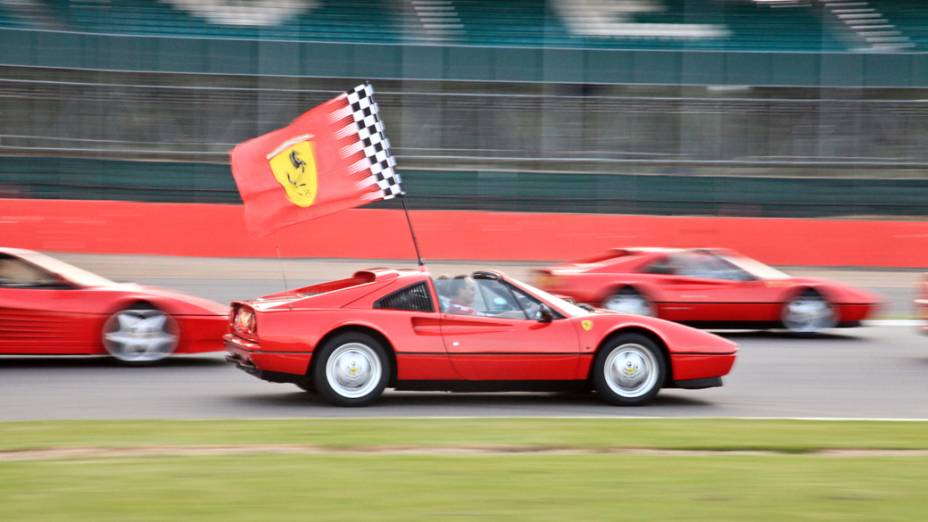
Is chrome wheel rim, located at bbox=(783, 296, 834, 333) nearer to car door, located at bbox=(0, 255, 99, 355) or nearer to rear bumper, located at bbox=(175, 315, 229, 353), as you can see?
rear bumper, located at bbox=(175, 315, 229, 353)

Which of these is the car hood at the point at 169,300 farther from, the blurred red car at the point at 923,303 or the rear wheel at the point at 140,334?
the blurred red car at the point at 923,303

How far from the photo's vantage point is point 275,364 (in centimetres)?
776

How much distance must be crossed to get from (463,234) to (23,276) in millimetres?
11767

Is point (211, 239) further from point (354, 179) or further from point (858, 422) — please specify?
point (858, 422)

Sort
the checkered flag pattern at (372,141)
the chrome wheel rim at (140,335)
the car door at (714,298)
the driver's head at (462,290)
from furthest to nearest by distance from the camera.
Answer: the car door at (714,298)
the chrome wheel rim at (140,335)
the checkered flag pattern at (372,141)
the driver's head at (462,290)

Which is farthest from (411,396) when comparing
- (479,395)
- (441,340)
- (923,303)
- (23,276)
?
(923,303)

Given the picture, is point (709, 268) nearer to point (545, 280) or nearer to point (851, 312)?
point (851, 312)

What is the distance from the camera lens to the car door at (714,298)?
41.5ft

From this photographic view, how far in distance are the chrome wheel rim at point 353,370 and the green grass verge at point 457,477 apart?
1075 mm

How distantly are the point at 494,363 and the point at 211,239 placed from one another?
13.1 meters

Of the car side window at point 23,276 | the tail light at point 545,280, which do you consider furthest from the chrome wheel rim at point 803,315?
the car side window at point 23,276

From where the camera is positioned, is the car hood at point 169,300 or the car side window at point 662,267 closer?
the car hood at point 169,300

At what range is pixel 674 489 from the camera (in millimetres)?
5043

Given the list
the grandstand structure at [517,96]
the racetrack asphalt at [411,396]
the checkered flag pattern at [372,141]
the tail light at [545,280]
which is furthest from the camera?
the grandstand structure at [517,96]
